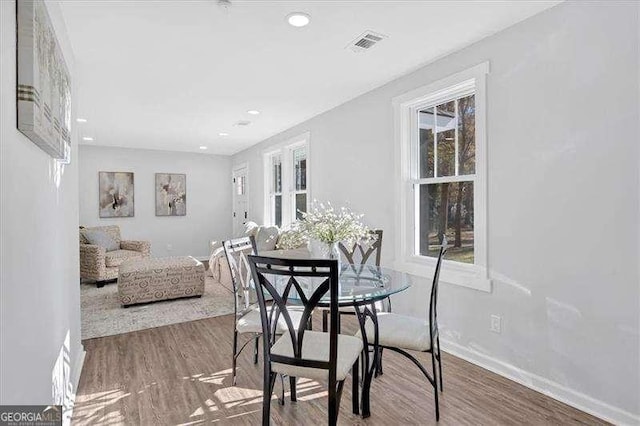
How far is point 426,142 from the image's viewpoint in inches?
138

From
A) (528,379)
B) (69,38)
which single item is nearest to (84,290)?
(69,38)

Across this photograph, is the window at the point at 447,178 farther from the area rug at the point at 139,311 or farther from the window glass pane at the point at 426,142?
the area rug at the point at 139,311

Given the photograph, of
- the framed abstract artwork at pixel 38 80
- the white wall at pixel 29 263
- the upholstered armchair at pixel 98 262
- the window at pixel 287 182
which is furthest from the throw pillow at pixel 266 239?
the framed abstract artwork at pixel 38 80

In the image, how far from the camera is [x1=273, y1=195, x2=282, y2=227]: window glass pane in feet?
22.0

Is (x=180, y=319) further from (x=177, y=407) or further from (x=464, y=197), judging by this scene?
(x=464, y=197)

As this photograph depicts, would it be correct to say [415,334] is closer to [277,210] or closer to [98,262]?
[277,210]

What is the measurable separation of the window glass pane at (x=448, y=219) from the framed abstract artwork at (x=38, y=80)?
259 centimetres

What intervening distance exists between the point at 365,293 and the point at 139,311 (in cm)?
331

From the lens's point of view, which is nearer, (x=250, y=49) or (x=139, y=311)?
(x=250, y=49)

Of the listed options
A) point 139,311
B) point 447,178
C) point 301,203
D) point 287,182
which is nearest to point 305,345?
point 447,178

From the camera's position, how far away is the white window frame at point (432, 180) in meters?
2.84

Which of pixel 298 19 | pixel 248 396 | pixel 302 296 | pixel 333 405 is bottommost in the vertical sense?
pixel 248 396

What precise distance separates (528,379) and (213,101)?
4.09 metres

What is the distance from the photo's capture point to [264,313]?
1.88m
